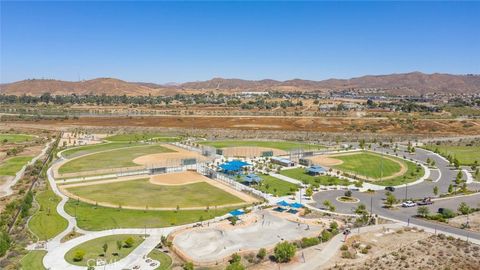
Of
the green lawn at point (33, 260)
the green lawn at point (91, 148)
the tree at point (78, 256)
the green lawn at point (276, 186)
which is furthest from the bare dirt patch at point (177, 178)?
the green lawn at point (91, 148)

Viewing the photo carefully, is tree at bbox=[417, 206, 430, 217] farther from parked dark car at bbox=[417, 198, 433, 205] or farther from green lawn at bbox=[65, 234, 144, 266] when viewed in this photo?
green lawn at bbox=[65, 234, 144, 266]

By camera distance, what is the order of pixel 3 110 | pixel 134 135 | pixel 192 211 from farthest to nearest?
pixel 3 110, pixel 134 135, pixel 192 211

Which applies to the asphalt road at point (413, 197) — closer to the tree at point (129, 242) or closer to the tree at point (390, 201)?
the tree at point (390, 201)

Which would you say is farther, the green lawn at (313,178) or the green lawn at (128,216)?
the green lawn at (313,178)

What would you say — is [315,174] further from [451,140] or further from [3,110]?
[3,110]

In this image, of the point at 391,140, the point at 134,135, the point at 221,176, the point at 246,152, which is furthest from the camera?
the point at 134,135

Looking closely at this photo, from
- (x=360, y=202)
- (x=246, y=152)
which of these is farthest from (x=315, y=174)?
(x=246, y=152)

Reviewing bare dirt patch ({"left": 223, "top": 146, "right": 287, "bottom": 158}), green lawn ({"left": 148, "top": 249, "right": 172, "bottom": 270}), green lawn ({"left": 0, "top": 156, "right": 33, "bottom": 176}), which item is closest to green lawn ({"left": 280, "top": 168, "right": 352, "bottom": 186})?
bare dirt patch ({"left": 223, "top": 146, "right": 287, "bottom": 158})
